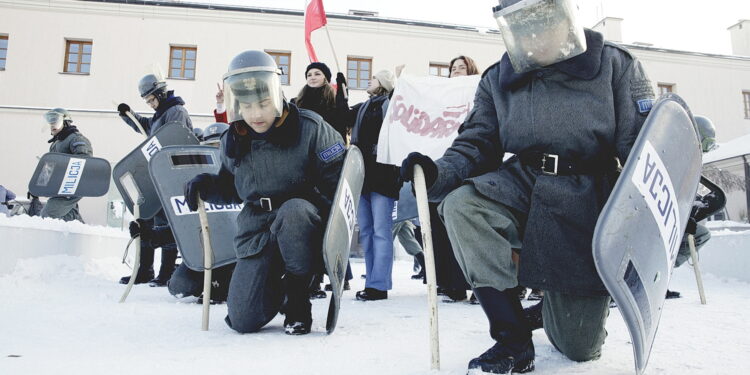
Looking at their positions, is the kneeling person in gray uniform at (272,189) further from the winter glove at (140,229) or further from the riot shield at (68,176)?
the riot shield at (68,176)

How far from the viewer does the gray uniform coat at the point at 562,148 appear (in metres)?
1.61

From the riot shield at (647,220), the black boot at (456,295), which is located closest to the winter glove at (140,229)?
the black boot at (456,295)

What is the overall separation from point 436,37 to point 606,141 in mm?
16936

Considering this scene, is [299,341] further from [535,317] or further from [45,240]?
[45,240]

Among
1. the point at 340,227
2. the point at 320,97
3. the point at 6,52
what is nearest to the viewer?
the point at 340,227

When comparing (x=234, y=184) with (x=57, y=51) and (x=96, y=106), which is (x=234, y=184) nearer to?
(x=96, y=106)

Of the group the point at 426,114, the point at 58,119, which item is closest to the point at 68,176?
the point at 58,119

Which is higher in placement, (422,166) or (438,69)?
(438,69)

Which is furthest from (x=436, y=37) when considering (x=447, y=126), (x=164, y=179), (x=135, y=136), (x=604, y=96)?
(x=604, y=96)

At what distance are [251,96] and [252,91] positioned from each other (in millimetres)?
23

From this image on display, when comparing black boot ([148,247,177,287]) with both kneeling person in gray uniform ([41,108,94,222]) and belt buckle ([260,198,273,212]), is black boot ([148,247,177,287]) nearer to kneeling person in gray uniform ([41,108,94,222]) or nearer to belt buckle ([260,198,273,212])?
kneeling person in gray uniform ([41,108,94,222])

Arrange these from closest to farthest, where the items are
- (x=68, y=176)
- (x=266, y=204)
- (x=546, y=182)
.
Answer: (x=546, y=182) < (x=266, y=204) < (x=68, y=176)

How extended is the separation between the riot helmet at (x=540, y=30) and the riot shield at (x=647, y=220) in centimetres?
36

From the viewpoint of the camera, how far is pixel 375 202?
3854 millimetres
